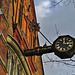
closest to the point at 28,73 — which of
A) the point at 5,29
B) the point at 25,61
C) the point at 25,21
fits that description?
the point at 25,61

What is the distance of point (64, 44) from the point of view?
809cm

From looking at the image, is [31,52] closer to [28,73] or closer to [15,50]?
[15,50]

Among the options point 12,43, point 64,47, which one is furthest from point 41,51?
point 12,43

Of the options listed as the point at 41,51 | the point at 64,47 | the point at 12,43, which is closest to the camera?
the point at 64,47

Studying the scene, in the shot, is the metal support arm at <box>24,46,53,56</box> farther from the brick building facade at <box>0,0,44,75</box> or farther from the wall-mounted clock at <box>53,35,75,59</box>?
the brick building facade at <box>0,0,44,75</box>

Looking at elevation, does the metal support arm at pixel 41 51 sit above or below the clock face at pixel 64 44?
below

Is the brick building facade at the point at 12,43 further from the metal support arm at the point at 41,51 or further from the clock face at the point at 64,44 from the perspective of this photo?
the clock face at the point at 64,44

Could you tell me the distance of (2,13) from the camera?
7.37 meters

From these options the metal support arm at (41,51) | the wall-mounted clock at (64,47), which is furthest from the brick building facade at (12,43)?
the wall-mounted clock at (64,47)

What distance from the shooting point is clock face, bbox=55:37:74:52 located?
7.92 m

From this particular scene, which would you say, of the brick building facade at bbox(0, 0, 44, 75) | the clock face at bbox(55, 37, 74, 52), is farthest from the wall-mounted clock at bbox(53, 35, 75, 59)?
the brick building facade at bbox(0, 0, 44, 75)

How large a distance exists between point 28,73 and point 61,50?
4378mm

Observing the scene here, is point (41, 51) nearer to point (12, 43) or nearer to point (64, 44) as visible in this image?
point (64, 44)

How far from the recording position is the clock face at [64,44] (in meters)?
7.92
